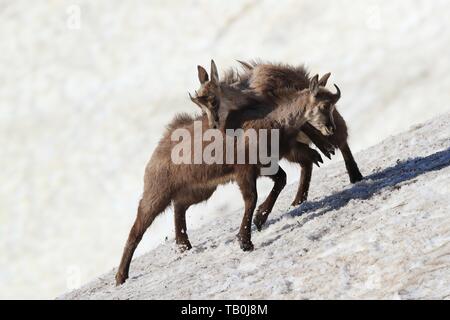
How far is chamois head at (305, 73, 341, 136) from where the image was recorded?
14.4 m

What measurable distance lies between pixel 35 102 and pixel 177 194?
40.1 m

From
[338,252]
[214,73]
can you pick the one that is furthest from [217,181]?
[338,252]

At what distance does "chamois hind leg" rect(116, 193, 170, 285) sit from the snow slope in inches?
9.2

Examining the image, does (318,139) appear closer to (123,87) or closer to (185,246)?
(185,246)

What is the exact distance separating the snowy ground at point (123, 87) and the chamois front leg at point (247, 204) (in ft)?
78.3

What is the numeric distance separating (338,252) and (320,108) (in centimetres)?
366

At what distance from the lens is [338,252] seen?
450 inches

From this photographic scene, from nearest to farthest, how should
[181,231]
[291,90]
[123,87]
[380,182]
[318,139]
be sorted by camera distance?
[291,90] → [380,182] → [318,139] → [181,231] → [123,87]

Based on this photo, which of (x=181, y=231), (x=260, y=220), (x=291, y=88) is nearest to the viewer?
(x=260, y=220)

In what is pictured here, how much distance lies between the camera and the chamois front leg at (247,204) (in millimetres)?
13344

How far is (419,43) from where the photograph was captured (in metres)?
43.3

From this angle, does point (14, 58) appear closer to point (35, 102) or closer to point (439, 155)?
point (35, 102)

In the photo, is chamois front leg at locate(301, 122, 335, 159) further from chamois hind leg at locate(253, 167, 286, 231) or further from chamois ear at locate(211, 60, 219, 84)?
chamois ear at locate(211, 60, 219, 84)

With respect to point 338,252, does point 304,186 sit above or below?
above
